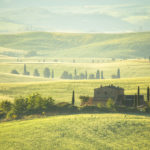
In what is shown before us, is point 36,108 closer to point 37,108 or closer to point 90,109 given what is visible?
point 37,108

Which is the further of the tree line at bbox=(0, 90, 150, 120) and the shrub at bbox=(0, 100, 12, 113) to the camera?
the shrub at bbox=(0, 100, 12, 113)

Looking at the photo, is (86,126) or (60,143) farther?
(86,126)

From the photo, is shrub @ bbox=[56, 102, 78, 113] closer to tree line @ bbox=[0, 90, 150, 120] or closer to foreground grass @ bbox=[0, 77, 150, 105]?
tree line @ bbox=[0, 90, 150, 120]

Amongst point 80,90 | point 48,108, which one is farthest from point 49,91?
point 48,108

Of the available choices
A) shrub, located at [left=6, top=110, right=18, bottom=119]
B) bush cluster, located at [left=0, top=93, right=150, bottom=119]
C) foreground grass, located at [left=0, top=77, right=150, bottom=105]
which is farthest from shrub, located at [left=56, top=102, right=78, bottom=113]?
foreground grass, located at [left=0, top=77, right=150, bottom=105]

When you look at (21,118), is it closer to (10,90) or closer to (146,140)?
(146,140)

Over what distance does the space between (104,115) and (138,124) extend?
8007 millimetres

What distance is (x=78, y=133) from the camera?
53062mm

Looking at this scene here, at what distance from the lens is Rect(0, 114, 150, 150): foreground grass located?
Answer: 48.6 m

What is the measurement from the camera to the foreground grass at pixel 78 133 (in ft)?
159

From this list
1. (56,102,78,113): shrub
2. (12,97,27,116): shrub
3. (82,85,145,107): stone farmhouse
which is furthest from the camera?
(82,85,145,107): stone farmhouse

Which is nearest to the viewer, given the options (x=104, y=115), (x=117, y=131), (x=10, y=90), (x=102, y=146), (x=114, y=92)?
(x=102, y=146)

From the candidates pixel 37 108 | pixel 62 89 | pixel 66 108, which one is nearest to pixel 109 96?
pixel 66 108

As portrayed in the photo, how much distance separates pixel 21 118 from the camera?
65125mm
